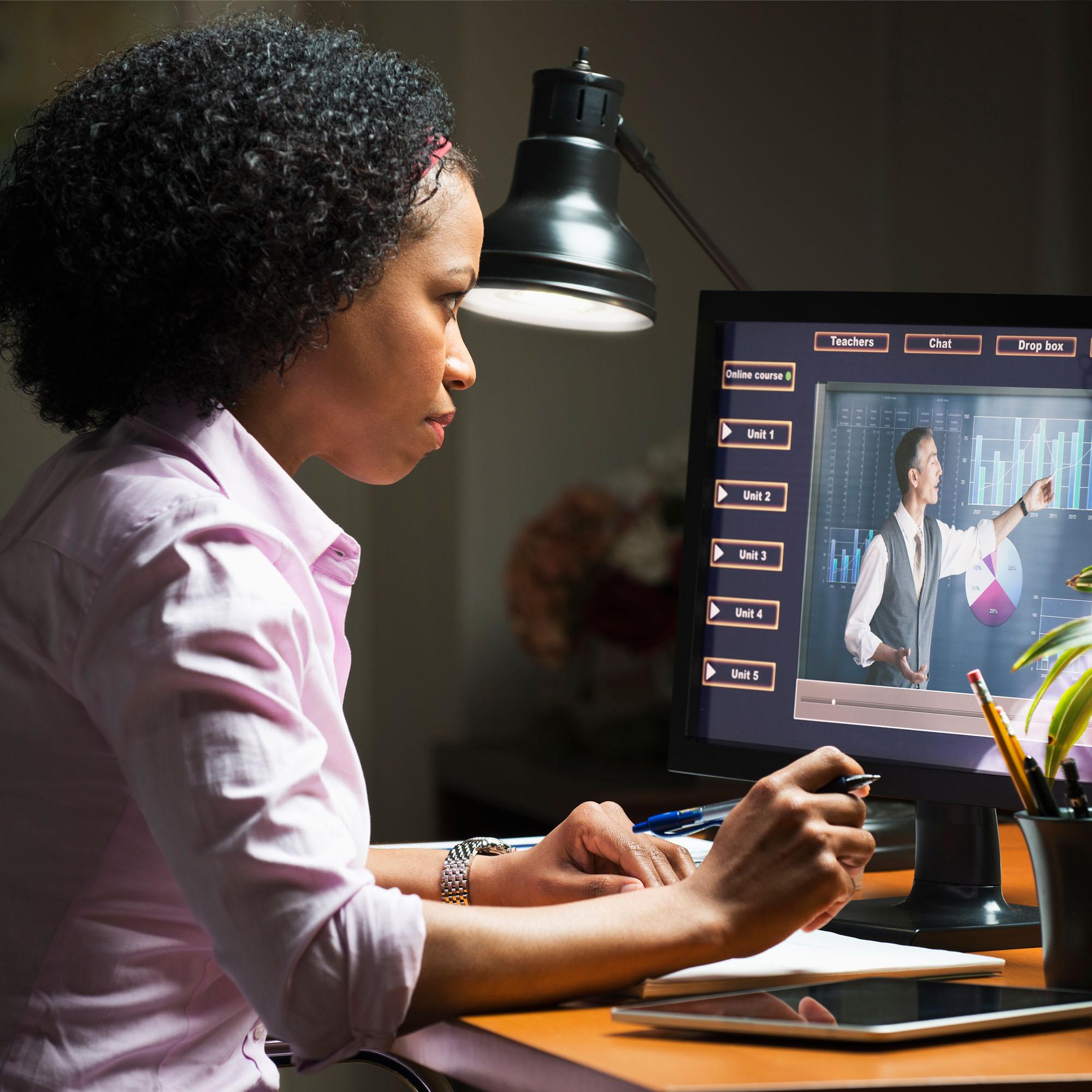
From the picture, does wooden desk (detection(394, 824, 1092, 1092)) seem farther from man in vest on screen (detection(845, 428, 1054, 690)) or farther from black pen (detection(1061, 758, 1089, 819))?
man in vest on screen (detection(845, 428, 1054, 690))

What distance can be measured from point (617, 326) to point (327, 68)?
2.10 ft

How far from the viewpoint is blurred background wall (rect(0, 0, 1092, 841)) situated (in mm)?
2732

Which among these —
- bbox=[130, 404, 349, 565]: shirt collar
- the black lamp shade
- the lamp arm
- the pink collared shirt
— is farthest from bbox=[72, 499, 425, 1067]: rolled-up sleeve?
the lamp arm

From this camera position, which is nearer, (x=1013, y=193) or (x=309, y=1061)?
(x=309, y=1061)

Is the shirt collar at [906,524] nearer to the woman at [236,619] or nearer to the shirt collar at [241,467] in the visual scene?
the woman at [236,619]

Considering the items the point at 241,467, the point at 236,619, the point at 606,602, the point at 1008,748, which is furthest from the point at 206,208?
the point at 606,602

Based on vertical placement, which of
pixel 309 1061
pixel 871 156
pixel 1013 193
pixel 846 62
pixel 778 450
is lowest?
pixel 309 1061

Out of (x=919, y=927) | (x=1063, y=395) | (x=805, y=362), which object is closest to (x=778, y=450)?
(x=805, y=362)

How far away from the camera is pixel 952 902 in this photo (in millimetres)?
1016

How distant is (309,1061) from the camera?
0.70 meters

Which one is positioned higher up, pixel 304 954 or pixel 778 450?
pixel 778 450

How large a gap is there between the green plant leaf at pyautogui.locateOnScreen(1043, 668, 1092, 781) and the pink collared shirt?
0.41 meters

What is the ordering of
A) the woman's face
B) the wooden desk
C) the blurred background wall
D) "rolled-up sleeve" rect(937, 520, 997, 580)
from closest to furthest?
1. the wooden desk
2. the woman's face
3. "rolled-up sleeve" rect(937, 520, 997, 580)
4. the blurred background wall

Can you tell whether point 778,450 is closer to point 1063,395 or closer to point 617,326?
point 1063,395
